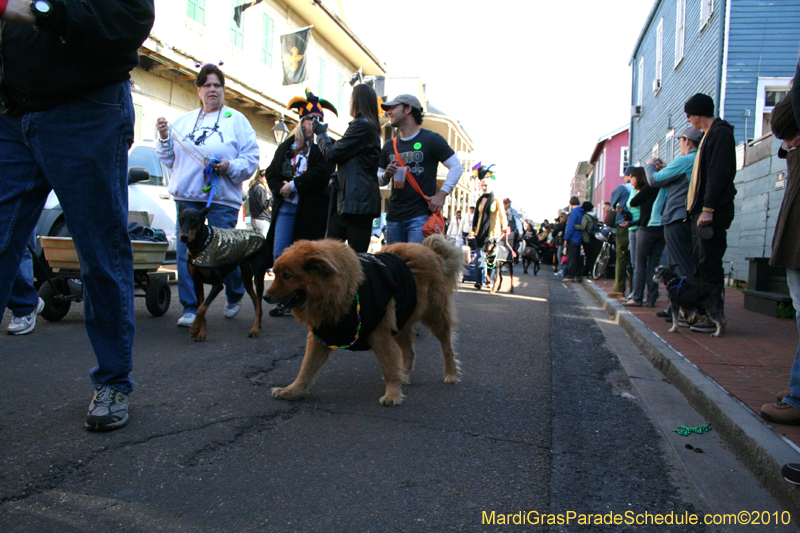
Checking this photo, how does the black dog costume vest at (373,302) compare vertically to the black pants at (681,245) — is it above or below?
below

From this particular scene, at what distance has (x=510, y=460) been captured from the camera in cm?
264

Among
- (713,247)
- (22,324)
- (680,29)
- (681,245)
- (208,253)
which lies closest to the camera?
(22,324)

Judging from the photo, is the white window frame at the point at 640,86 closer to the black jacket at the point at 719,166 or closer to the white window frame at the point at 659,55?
the white window frame at the point at 659,55

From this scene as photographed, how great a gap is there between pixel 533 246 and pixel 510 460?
1533cm

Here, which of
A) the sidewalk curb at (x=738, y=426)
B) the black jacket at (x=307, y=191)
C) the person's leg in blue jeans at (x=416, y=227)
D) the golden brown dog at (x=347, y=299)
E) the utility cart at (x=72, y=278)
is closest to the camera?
the sidewalk curb at (x=738, y=426)

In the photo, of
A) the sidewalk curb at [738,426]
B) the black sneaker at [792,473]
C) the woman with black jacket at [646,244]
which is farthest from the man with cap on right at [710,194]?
the black sneaker at [792,473]

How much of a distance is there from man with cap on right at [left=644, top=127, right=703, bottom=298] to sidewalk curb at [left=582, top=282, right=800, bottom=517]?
5.41 feet

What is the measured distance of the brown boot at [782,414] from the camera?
2.83 m

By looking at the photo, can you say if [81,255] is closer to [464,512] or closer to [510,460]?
[464,512]

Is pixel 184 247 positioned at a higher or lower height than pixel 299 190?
lower

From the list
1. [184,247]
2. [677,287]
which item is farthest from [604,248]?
[184,247]

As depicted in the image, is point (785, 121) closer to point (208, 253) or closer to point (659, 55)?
point (208, 253)

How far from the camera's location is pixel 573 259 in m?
14.5

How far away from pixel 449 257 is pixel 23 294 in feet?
11.7
